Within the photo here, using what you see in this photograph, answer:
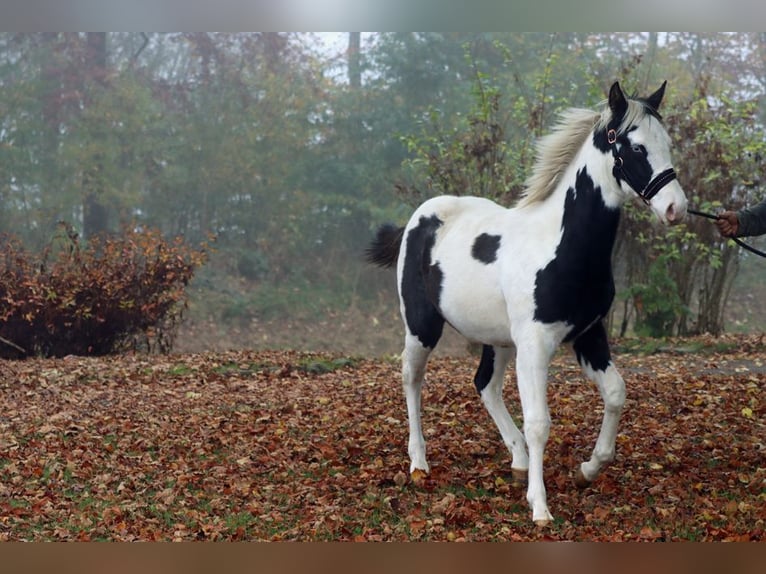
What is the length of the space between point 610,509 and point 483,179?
6.08 metres

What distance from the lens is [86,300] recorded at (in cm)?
1036

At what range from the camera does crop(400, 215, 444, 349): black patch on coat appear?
5.21 meters

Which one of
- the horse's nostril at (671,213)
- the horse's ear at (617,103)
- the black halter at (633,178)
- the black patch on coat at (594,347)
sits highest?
the horse's ear at (617,103)

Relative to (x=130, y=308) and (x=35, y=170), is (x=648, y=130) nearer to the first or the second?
(x=130, y=308)

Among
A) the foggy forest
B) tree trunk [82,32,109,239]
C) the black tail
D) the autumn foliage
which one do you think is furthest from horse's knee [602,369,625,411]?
tree trunk [82,32,109,239]

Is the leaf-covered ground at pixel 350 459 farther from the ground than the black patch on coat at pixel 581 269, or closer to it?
closer to it

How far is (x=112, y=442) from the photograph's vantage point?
652 centimetres

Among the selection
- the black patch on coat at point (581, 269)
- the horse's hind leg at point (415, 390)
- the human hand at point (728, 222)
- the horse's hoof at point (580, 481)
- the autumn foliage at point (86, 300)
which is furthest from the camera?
the autumn foliage at point (86, 300)

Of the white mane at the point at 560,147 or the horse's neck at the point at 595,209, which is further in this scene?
the white mane at the point at 560,147

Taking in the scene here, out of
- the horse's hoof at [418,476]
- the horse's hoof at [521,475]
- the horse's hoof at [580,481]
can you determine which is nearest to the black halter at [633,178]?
the horse's hoof at [580,481]

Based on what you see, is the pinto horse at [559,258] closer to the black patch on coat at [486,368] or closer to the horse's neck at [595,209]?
the horse's neck at [595,209]

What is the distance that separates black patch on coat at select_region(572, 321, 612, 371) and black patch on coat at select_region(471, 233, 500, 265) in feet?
1.87

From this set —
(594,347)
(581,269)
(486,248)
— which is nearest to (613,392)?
(594,347)

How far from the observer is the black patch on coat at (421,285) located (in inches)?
205
